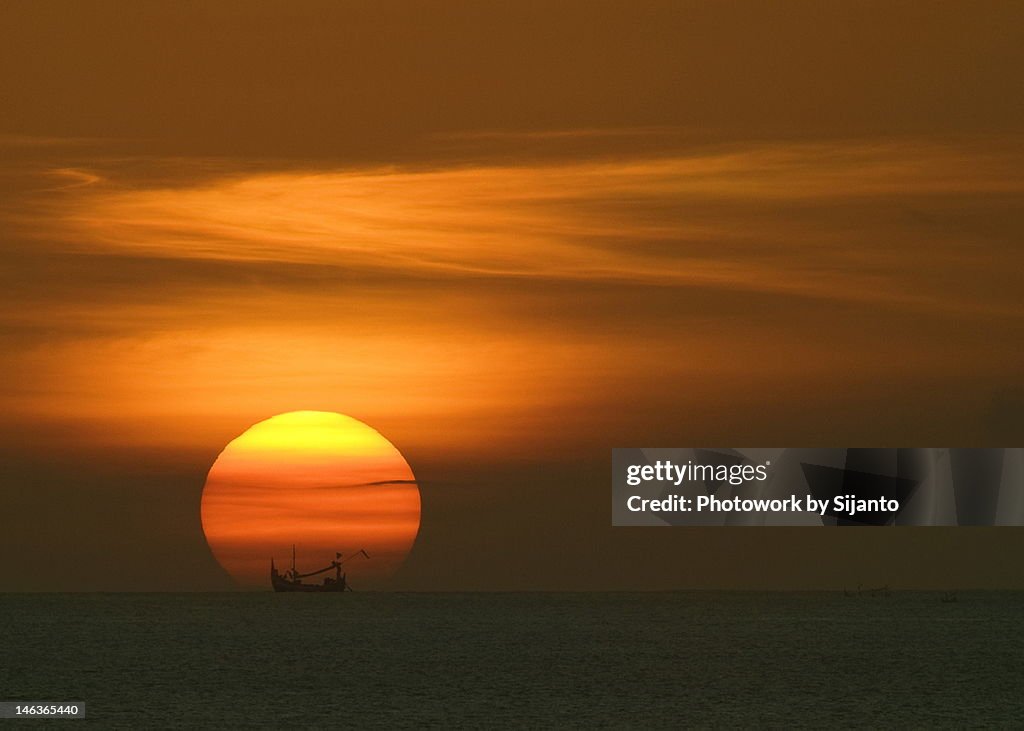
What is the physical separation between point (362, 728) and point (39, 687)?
4424 cm

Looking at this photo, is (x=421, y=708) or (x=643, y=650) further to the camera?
(x=643, y=650)

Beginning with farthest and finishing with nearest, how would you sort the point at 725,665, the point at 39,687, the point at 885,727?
the point at 725,665 < the point at 39,687 < the point at 885,727

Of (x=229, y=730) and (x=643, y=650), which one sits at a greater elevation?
(x=643, y=650)

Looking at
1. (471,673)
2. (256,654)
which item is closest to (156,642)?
(256,654)

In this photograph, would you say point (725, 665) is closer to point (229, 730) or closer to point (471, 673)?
point (471, 673)

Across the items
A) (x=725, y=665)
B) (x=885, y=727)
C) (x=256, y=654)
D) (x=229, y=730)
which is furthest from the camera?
(x=256, y=654)

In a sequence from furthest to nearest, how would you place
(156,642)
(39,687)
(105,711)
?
(156,642)
(39,687)
(105,711)

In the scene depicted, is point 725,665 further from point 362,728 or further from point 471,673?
point 362,728

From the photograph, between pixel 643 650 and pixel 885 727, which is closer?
pixel 885 727

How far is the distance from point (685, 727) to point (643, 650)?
80915 millimetres

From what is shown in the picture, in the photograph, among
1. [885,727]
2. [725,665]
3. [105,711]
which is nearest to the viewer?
[885,727]

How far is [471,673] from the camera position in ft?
449

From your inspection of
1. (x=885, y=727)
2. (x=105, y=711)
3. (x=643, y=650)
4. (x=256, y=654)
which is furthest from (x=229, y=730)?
(x=643, y=650)

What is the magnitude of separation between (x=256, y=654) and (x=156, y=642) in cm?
3273
